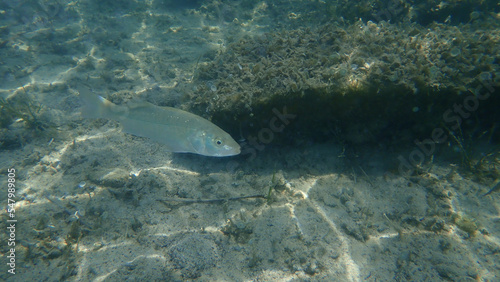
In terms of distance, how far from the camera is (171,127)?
3.35m

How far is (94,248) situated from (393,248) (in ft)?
14.2

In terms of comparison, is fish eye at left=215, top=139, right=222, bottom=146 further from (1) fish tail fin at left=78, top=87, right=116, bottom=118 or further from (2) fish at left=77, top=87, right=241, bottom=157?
(1) fish tail fin at left=78, top=87, right=116, bottom=118

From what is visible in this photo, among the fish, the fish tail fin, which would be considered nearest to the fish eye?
the fish

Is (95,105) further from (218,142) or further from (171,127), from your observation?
(218,142)

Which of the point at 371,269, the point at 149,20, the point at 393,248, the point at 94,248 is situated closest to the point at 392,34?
the point at 393,248

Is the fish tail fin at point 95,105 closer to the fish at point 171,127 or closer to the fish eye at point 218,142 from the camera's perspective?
the fish at point 171,127

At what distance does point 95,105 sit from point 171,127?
126 centimetres

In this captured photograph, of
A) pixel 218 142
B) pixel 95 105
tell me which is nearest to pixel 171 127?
pixel 218 142

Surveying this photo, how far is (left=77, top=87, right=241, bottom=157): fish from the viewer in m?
3.35

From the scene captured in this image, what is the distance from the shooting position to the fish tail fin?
134 inches

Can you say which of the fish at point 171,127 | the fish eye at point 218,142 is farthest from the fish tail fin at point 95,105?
the fish eye at point 218,142

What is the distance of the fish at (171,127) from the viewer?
3350 mm

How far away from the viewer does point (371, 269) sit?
9.91 ft

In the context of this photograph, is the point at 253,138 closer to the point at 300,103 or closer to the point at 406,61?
the point at 300,103
